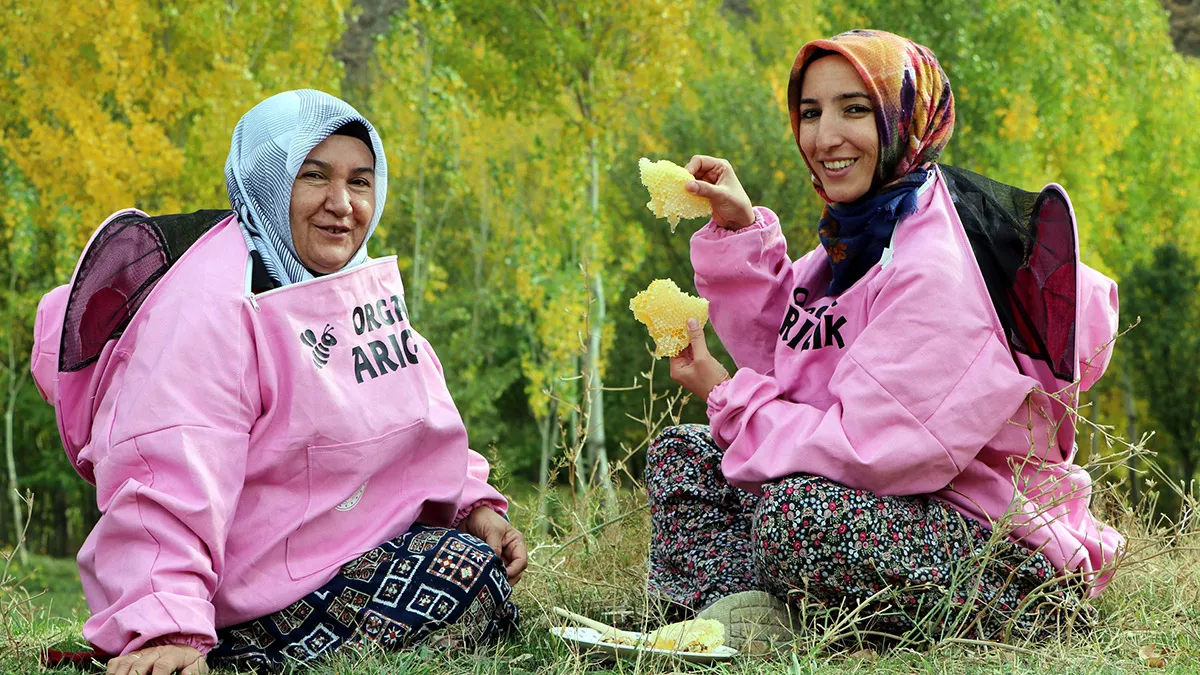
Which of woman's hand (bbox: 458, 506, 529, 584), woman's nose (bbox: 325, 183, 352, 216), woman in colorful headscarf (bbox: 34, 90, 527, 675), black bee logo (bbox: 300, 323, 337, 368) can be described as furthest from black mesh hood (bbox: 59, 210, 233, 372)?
woman's hand (bbox: 458, 506, 529, 584)

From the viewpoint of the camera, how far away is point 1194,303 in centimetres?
1942

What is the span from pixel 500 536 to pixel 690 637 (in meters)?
0.65

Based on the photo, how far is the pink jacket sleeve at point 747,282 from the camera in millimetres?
3311

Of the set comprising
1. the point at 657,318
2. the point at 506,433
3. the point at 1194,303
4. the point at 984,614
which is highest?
the point at 657,318

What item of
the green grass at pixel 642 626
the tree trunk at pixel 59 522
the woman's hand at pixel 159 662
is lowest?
the tree trunk at pixel 59 522

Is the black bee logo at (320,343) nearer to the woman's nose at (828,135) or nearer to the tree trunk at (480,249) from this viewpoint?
the woman's nose at (828,135)

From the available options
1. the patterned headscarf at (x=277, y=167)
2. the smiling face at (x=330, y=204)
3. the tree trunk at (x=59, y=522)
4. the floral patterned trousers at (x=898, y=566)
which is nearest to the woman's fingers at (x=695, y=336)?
the floral patterned trousers at (x=898, y=566)

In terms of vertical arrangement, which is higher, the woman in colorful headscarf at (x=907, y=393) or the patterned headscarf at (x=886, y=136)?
the patterned headscarf at (x=886, y=136)

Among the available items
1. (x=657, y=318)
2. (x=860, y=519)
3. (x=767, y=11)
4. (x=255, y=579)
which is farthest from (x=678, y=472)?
(x=767, y=11)

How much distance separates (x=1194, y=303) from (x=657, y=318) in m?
18.8

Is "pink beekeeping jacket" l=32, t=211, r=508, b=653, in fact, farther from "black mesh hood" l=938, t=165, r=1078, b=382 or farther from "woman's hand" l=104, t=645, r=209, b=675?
"black mesh hood" l=938, t=165, r=1078, b=382

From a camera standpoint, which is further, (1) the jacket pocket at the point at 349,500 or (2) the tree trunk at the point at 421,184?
(2) the tree trunk at the point at 421,184

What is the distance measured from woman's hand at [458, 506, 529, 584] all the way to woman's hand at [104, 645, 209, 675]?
92cm

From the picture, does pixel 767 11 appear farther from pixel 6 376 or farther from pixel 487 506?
pixel 487 506
